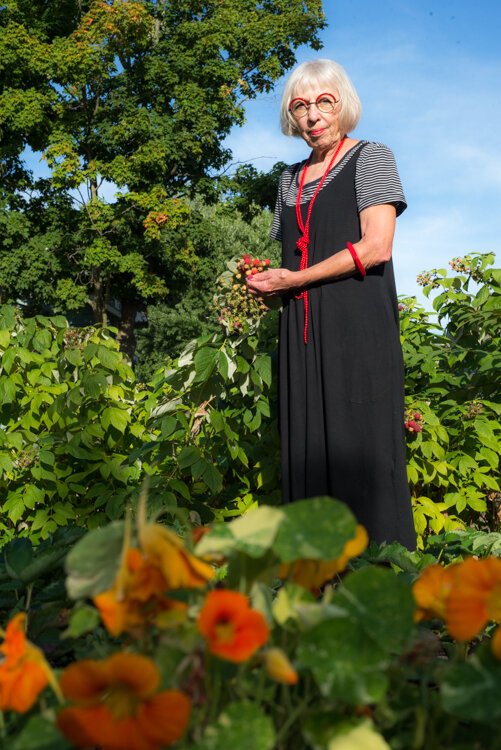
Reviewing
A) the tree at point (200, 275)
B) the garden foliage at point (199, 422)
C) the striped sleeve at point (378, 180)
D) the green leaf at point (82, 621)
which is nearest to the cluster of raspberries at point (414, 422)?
the garden foliage at point (199, 422)

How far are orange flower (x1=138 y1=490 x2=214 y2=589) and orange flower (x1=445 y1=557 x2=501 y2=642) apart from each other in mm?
171

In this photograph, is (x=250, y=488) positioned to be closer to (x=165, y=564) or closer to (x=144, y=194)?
(x=165, y=564)

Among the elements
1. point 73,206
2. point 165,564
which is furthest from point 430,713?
point 73,206

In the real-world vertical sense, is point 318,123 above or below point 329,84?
below

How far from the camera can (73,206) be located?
21422mm

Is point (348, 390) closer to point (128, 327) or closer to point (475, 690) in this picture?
point (475, 690)

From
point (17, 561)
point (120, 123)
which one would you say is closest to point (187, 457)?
point (17, 561)

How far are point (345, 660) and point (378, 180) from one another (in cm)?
198

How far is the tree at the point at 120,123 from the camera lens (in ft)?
65.8

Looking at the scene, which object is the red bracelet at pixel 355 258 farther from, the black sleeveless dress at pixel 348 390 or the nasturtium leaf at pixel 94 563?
the nasturtium leaf at pixel 94 563

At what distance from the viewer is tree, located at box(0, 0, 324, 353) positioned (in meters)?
20.0

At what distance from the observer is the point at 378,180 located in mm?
2281

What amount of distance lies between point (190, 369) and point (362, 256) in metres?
0.91

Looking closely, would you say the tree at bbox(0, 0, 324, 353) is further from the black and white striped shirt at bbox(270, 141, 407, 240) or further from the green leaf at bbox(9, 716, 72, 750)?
the green leaf at bbox(9, 716, 72, 750)
